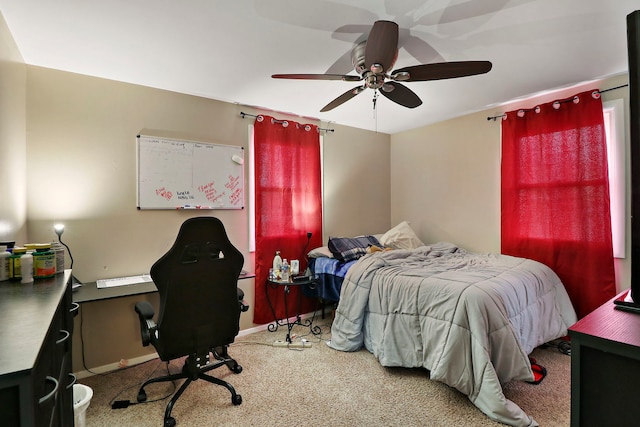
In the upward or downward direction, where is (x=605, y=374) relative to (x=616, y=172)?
downward

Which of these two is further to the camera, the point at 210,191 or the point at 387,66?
the point at 210,191

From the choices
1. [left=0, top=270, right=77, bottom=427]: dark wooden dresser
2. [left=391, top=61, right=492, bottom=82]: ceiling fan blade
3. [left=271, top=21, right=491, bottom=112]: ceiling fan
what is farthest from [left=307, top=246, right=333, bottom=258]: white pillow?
[left=0, top=270, right=77, bottom=427]: dark wooden dresser

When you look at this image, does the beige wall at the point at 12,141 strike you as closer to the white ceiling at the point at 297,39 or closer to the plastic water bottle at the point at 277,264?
the white ceiling at the point at 297,39

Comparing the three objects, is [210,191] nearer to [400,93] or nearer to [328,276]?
[328,276]

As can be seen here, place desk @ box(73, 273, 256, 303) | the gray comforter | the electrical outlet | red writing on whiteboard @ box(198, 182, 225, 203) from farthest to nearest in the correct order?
red writing on whiteboard @ box(198, 182, 225, 203), the electrical outlet, desk @ box(73, 273, 256, 303), the gray comforter

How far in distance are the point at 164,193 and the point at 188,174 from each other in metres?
0.28

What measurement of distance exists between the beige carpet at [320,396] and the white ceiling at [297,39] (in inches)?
95.1

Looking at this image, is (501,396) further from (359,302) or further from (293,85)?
(293,85)

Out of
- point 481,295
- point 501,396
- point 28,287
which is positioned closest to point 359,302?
point 481,295

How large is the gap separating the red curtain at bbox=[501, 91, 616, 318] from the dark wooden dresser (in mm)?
3700

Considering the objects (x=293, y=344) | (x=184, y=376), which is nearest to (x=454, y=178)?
(x=293, y=344)

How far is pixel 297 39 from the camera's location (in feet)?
6.77

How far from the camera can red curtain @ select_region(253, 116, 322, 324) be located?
11.0 feet

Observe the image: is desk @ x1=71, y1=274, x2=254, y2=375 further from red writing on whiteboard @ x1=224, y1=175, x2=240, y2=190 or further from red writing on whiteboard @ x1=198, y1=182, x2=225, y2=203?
red writing on whiteboard @ x1=224, y1=175, x2=240, y2=190
